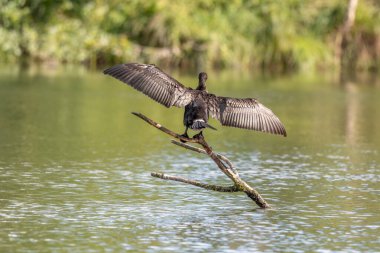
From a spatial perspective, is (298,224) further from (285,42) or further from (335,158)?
(285,42)

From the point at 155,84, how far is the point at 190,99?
15.1 inches

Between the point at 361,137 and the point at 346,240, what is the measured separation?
30.7ft

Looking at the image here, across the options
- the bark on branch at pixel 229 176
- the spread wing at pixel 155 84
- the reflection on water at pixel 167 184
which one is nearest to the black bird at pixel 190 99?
the spread wing at pixel 155 84

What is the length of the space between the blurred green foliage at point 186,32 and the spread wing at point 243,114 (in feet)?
90.2

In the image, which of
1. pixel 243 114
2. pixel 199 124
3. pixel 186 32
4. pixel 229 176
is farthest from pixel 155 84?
pixel 186 32

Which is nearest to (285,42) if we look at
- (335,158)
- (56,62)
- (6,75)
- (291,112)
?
(56,62)

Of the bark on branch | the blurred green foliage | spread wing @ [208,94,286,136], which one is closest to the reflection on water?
the bark on branch

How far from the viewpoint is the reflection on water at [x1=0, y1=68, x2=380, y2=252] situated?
1003 cm

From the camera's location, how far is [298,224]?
10.9m

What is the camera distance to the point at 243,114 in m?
10.9

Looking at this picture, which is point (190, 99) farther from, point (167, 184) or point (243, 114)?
point (167, 184)

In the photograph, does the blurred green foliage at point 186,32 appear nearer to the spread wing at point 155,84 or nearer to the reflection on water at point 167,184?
the reflection on water at point 167,184

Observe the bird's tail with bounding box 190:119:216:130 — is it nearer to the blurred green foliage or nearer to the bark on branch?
the bark on branch

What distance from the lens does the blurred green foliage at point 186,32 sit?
1533 inches
